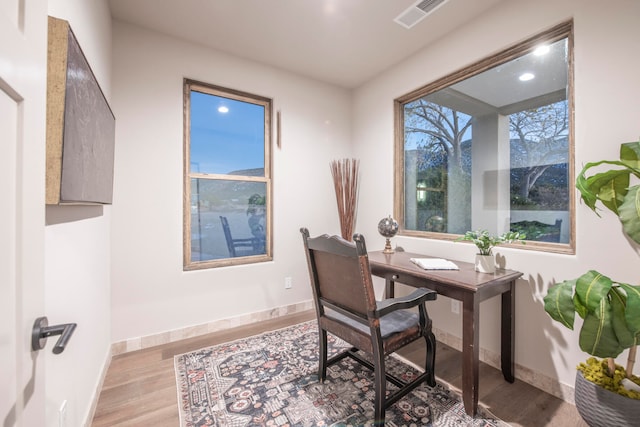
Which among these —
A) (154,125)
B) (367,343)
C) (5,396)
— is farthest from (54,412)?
(154,125)

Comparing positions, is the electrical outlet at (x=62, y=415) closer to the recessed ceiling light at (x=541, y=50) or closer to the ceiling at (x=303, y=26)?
the ceiling at (x=303, y=26)

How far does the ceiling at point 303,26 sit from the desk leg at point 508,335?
2093mm

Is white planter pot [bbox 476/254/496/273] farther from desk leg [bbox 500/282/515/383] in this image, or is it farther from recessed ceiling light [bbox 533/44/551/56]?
recessed ceiling light [bbox 533/44/551/56]

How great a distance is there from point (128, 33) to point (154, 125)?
0.74 m

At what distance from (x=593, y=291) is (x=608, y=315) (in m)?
0.11

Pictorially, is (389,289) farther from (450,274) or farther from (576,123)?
(576,123)

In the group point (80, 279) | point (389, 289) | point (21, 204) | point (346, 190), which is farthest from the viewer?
point (346, 190)

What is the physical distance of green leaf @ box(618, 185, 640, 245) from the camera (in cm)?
115

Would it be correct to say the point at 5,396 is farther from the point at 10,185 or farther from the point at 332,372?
the point at 332,372

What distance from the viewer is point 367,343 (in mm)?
1516

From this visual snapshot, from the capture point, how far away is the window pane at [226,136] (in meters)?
2.68

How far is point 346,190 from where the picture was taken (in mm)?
3342

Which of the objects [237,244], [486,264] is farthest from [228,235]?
[486,264]

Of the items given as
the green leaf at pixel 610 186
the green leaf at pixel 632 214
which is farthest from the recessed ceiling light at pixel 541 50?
the green leaf at pixel 632 214
